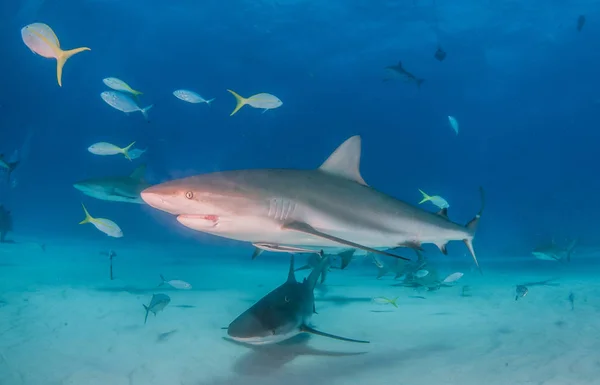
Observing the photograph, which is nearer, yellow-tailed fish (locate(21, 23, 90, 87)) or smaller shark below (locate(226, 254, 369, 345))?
smaller shark below (locate(226, 254, 369, 345))

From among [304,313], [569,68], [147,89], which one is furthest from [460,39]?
[304,313]

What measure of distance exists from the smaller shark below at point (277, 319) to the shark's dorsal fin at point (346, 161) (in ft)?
5.84

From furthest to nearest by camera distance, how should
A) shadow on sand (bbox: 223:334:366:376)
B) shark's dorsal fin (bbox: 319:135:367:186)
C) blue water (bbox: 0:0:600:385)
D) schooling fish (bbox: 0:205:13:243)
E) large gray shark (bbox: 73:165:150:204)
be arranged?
blue water (bbox: 0:0:600:385) < schooling fish (bbox: 0:205:13:243) < large gray shark (bbox: 73:165:150:204) < shadow on sand (bbox: 223:334:366:376) < shark's dorsal fin (bbox: 319:135:367:186)

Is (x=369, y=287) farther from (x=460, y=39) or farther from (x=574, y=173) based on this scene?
(x=574, y=173)

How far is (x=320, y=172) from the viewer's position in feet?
12.6

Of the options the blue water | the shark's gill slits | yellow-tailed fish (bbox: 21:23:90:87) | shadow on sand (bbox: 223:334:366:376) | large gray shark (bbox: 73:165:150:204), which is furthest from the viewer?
the blue water

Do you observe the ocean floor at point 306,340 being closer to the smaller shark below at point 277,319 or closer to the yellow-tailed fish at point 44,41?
the smaller shark below at point 277,319

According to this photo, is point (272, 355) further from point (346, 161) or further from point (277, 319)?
point (346, 161)

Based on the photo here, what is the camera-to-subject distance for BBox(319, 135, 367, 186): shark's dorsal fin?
3.96 meters

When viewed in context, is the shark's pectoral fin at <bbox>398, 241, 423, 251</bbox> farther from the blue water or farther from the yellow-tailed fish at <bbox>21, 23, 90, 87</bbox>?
the blue water

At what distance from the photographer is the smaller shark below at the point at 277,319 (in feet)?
13.6

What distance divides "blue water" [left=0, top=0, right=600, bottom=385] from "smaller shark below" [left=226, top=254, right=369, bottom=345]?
12.7 metres

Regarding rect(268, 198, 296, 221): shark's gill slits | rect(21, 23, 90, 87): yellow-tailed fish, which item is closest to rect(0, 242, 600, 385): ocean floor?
rect(268, 198, 296, 221): shark's gill slits

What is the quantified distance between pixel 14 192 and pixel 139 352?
3634 centimetres
